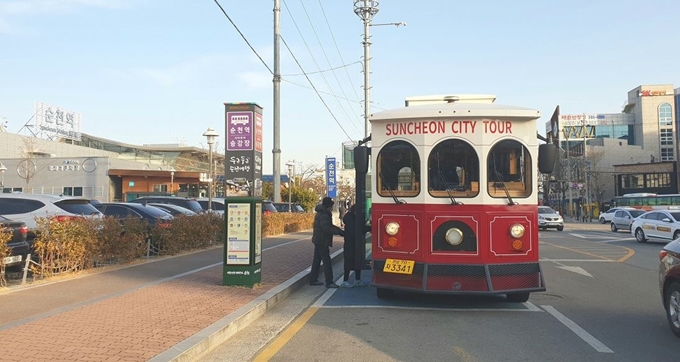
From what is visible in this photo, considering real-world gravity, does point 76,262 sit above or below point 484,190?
below

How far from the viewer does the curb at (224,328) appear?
5711 mm

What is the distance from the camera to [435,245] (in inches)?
324

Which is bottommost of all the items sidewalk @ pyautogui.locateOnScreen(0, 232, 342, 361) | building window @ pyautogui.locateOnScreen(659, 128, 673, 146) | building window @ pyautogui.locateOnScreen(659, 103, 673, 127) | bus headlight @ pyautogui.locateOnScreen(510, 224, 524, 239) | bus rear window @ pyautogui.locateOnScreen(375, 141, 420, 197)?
sidewalk @ pyautogui.locateOnScreen(0, 232, 342, 361)

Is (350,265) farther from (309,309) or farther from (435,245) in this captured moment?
(435,245)

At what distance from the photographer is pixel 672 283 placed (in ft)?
23.0

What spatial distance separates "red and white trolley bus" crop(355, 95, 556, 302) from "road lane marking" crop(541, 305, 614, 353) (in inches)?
19.5

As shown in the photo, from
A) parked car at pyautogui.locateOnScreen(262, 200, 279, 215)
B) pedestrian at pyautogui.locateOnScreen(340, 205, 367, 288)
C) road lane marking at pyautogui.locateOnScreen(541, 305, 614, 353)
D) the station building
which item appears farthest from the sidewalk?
the station building

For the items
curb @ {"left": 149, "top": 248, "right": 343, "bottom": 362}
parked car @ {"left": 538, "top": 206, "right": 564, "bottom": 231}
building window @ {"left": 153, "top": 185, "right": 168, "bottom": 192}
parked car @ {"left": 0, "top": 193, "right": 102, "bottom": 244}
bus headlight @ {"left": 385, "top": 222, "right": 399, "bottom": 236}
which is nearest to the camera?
curb @ {"left": 149, "top": 248, "right": 343, "bottom": 362}

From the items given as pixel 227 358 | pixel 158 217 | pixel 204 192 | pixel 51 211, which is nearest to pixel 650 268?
pixel 227 358

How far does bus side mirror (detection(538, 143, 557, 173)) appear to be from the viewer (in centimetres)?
827

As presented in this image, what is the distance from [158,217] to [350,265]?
7.62 m

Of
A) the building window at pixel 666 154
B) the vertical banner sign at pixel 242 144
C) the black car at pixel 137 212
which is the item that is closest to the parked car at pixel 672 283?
the vertical banner sign at pixel 242 144

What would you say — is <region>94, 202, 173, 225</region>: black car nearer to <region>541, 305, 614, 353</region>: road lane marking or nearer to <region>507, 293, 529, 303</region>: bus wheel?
<region>507, 293, 529, 303</region>: bus wheel

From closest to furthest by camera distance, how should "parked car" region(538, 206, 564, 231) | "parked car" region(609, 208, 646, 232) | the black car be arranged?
the black car < "parked car" region(609, 208, 646, 232) < "parked car" region(538, 206, 564, 231)
